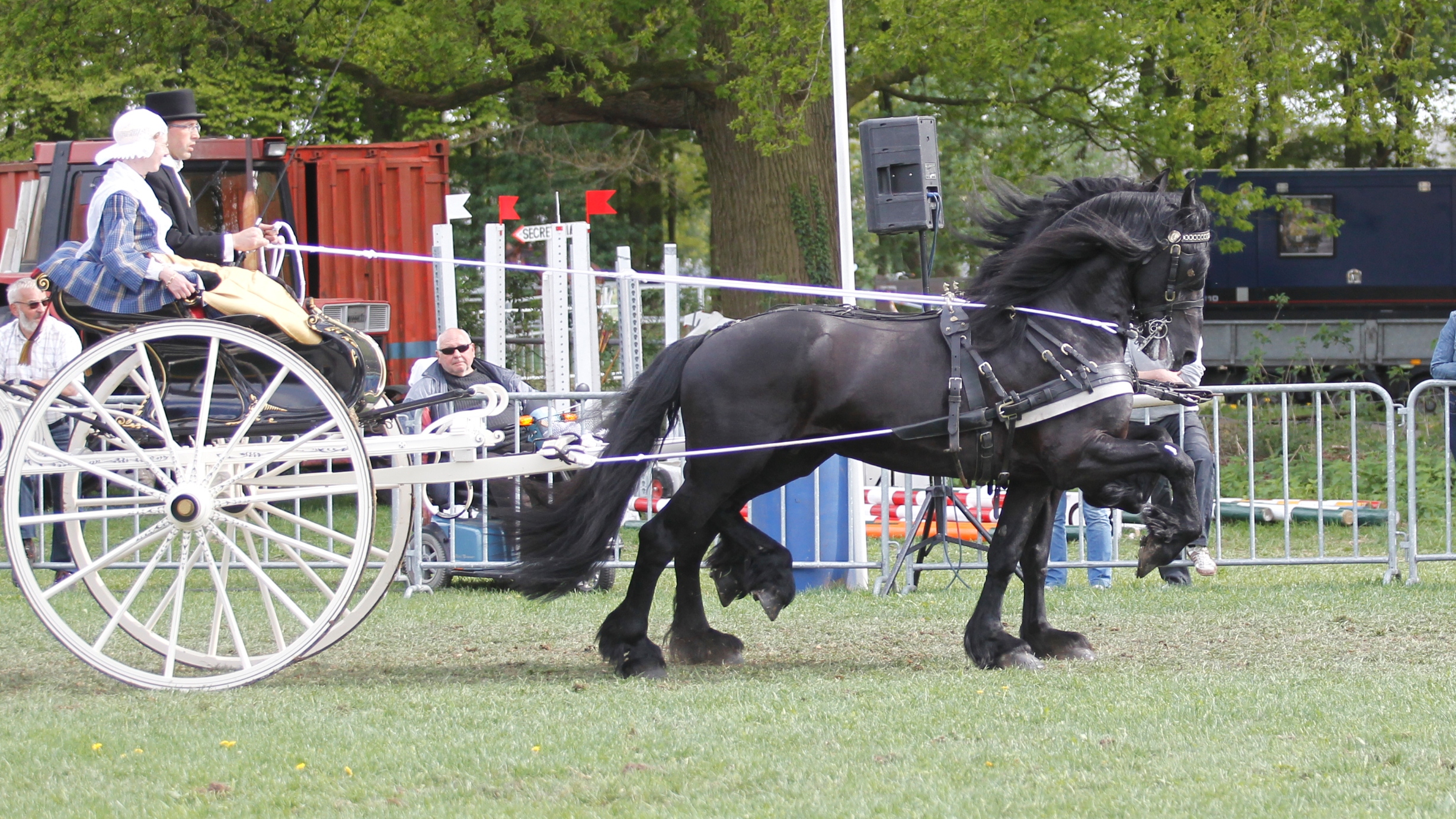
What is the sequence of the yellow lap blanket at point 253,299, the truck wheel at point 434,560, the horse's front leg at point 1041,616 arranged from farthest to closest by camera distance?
the truck wheel at point 434,560, the horse's front leg at point 1041,616, the yellow lap blanket at point 253,299

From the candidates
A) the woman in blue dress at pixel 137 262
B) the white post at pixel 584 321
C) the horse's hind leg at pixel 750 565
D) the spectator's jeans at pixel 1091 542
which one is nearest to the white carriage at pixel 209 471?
the woman in blue dress at pixel 137 262

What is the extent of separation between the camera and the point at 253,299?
600 centimetres

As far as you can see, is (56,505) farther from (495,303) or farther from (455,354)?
(495,303)

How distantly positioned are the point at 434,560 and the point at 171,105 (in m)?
4.22

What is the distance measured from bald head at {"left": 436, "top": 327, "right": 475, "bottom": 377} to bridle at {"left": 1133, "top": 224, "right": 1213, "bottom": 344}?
4.51 m

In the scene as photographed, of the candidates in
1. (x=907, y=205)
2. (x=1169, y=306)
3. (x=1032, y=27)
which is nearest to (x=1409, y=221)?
(x=1032, y=27)

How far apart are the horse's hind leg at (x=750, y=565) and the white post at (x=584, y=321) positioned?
17.4 feet

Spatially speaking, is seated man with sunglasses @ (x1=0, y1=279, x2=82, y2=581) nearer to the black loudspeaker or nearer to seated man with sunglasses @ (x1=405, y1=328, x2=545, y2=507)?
seated man with sunglasses @ (x1=405, y1=328, x2=545, y2=507)

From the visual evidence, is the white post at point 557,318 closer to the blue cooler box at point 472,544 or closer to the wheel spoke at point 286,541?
the blue cooler box at point 472,544

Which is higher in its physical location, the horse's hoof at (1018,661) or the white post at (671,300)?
the white post at (671,300)

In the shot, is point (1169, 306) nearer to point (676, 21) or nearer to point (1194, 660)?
point (1194, 660)

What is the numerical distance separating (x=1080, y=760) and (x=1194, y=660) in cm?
214

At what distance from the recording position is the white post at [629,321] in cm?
1195

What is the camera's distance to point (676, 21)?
16625mm
